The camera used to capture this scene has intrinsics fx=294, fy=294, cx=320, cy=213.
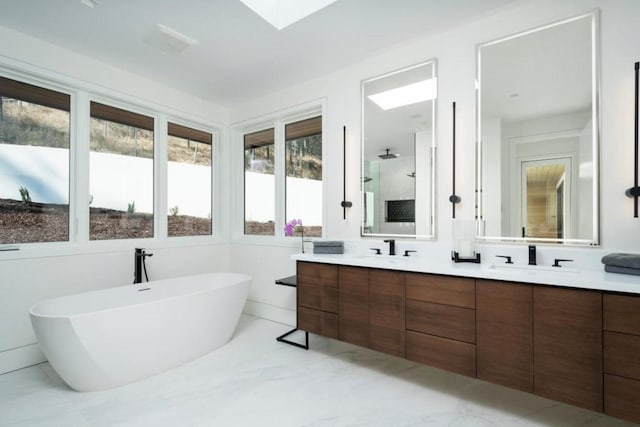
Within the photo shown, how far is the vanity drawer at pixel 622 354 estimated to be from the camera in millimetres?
1392

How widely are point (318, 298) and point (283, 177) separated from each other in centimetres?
170

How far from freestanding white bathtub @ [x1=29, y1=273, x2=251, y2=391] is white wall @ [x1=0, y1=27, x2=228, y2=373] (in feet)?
1.25

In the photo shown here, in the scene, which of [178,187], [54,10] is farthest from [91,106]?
[178,187]

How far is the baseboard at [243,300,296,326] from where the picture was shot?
345 cm

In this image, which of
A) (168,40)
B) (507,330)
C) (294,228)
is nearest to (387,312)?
(507,330)

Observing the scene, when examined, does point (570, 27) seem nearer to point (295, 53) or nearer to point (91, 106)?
point (295, 53)

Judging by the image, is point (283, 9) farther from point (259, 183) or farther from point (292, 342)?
point (292, 342)

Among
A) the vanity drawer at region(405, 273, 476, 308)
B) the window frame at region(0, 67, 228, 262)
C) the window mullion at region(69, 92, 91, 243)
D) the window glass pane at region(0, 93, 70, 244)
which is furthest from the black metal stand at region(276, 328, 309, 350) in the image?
the window glass pane at region(0, 93, 70, 244)

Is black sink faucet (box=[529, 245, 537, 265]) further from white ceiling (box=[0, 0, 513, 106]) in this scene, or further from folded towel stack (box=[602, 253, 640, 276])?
white ceiling (box=[0, 0, 513, 106])

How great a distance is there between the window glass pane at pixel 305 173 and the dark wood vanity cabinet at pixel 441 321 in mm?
1536

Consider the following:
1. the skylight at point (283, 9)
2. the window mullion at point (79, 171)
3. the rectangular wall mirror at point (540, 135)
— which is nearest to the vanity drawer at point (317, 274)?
the rectangular wall mirror at point (540, 135)

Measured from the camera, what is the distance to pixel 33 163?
2.63 metres

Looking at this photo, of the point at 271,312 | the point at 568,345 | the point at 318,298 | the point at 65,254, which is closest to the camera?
→ the point at 568,345

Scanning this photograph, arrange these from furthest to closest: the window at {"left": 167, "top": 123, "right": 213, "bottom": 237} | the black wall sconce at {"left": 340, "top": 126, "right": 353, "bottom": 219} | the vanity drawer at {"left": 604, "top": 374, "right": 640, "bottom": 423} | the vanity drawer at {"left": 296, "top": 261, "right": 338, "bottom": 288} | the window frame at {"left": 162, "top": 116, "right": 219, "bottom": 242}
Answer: the window frame at {"left": 162, "top": 116, "right": 219, "bottom": 242}, the window at {"left": 167, "top": 123, "right": 213, "bottom": 237}, the black wall sconce at {"left": 340, "top": 126, "right": 353, "bottom": 219}, the vanity drawer at {"left": 296, "top": 261, "right": 338, "bottom": 288}, the vanity drawer at {"left": 604, "top": 374, "right": 640, "bottom": 423}
